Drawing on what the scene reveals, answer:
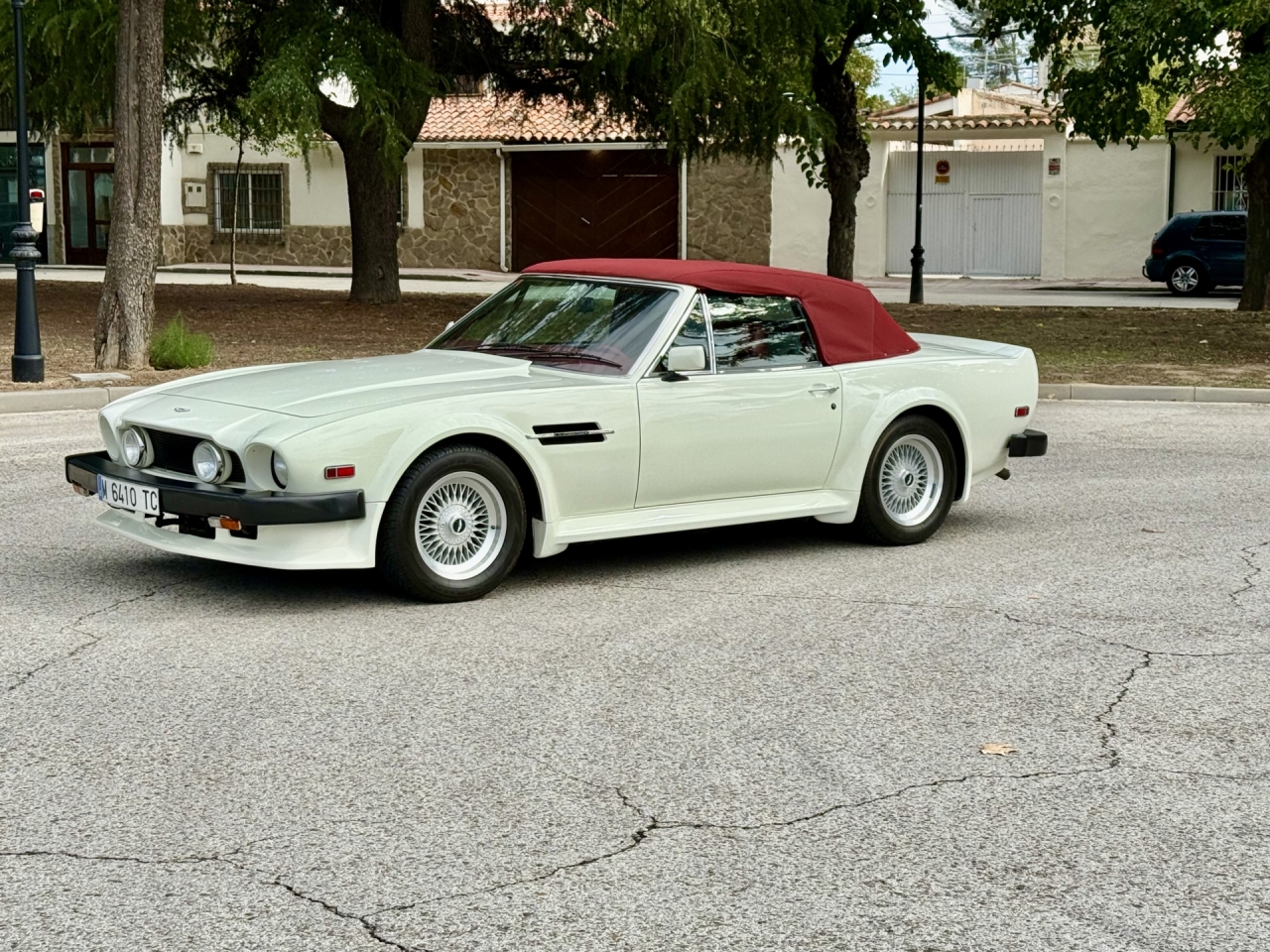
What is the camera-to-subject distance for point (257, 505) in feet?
20.9

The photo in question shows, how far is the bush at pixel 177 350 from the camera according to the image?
53.3 feet

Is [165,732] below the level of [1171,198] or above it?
below

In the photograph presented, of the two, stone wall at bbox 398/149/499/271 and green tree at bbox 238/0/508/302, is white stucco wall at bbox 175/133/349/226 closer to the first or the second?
stone wall at bbox 398/149/499/271

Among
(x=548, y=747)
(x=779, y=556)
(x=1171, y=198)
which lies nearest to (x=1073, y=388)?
(x=779, y=556)

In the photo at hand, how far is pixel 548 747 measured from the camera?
16.7ft

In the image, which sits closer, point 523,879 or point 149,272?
point 523,879

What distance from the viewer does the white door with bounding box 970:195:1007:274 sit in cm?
4012

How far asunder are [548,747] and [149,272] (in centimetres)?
1256

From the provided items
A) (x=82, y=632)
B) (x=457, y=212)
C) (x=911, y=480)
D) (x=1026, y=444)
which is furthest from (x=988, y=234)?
(x=82, y=632)

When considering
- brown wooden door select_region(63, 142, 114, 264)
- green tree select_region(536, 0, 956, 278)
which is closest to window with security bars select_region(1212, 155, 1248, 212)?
green tree select_region(536, 0, 956, 278)

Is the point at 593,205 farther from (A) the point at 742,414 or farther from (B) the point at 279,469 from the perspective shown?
(B) the point at 279,469

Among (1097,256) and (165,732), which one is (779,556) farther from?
(1097,256)

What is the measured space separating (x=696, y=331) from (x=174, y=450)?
2.29m

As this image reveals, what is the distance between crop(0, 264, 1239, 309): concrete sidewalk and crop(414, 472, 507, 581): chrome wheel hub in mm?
22823
